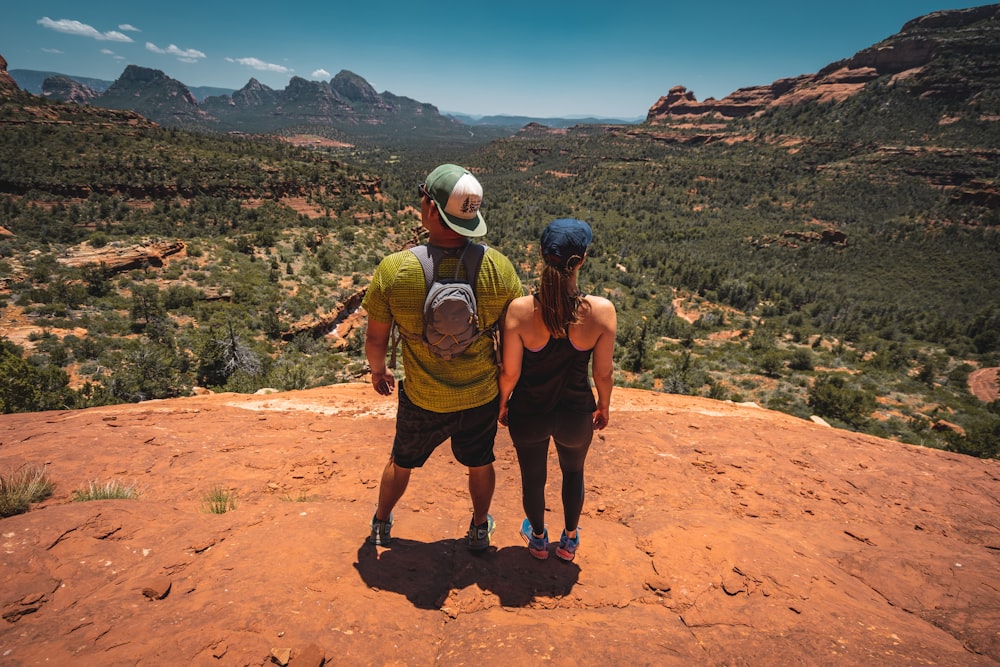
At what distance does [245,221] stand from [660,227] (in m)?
51.4

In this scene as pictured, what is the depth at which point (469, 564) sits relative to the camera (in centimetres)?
291

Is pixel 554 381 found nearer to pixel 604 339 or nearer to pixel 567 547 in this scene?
pixel 604 339

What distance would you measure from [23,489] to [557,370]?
4.03 metres

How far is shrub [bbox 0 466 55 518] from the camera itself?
2.90 m

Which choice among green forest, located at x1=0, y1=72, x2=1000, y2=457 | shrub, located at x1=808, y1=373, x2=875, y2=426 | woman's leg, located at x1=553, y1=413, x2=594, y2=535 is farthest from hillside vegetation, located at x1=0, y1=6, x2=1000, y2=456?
woman's leg, located at x1=553, y1=413, x2=594, y2=535

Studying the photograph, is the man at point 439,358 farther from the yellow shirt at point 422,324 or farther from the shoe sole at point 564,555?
the shoe sole at point 564,555

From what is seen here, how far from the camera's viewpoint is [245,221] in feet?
108

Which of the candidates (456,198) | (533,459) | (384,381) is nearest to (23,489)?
(384,381)

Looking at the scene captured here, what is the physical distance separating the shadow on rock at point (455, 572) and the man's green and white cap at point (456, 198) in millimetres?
2207

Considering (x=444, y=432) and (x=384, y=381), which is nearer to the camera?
(x=444, y=432)

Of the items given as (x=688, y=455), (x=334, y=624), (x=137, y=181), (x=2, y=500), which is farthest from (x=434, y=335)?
(x=137, y=181)

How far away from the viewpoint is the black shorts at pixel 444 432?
2.61 m

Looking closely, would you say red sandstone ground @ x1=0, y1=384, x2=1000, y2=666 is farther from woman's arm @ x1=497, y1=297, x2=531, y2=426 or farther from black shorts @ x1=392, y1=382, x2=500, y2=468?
woman's arm @ x1=497, y1=297, x2=531, y2=426

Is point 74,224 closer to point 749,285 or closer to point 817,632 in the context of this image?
point 817,632
